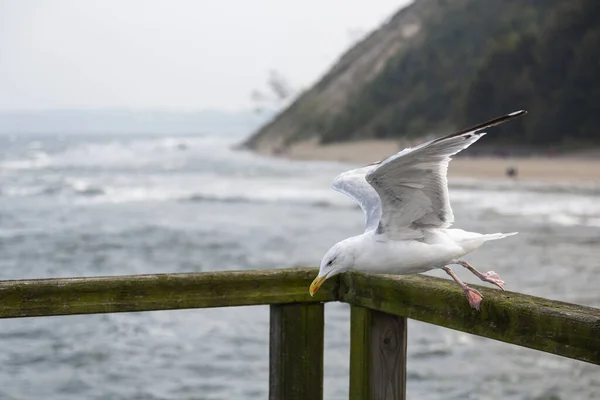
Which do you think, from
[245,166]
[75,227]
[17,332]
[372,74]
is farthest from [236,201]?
[372,74]

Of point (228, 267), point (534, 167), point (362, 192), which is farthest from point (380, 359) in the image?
point (534, 167)

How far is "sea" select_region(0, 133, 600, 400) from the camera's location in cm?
793

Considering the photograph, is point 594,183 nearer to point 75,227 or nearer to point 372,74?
point 75,227

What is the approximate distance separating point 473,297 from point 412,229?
14.1 inches

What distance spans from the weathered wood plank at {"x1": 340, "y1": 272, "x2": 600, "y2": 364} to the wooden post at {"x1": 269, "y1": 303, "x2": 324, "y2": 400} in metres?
0.18

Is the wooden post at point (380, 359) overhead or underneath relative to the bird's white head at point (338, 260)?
underneath

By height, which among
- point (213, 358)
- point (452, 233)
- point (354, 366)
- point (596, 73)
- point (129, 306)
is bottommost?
point (213, 358)

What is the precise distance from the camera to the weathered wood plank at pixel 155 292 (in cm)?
289

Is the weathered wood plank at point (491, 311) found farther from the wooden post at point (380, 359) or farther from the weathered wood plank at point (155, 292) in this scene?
the weathered wood plank at point (155, 292)

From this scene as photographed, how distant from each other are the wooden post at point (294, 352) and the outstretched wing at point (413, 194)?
0.49m

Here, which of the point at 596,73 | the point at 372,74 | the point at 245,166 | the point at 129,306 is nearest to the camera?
the point at 129,306

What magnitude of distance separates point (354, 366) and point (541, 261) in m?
12.8

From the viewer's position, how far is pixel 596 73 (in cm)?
4584

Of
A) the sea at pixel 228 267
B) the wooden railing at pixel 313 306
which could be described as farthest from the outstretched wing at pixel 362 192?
the sea at pixel 228 267
